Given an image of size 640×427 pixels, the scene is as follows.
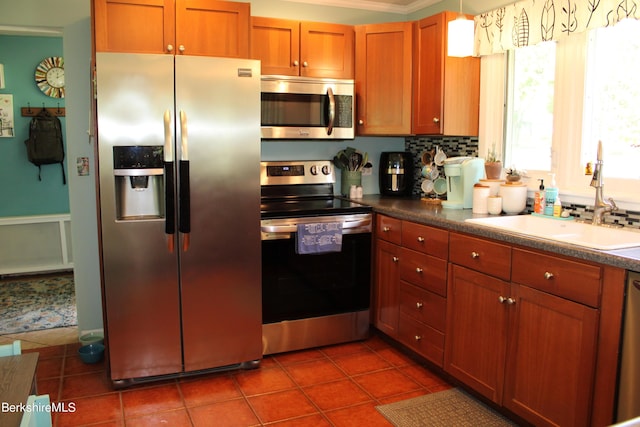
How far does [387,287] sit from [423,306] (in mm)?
384

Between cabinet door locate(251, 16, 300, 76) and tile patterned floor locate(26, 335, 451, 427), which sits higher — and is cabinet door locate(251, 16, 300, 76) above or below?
above

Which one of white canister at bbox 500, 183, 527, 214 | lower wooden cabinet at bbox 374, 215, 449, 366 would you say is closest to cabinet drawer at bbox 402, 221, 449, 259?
lower wooden cabinet at bbox 374, 215, 449, 366

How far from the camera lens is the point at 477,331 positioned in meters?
2.53

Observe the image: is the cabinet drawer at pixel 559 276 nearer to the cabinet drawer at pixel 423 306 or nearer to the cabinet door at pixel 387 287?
the cabinet drawer at pixel 423 306

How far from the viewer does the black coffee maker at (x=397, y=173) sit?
3865 millimetres

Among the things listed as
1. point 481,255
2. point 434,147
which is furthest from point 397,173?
point 481,255

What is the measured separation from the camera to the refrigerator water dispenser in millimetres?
2670

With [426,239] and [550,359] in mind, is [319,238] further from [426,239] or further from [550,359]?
[550,359]

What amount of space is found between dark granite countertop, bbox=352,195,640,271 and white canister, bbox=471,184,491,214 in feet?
0.20

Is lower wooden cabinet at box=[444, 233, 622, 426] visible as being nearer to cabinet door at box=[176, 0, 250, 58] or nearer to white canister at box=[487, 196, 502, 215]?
white canister at box=[487, 196, 502, 215]

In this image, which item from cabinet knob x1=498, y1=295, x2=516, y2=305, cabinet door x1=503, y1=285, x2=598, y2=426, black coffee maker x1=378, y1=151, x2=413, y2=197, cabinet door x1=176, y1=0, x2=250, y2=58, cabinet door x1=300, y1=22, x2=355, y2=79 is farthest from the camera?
black coffee maker x1=378, y1=151, x2=413, y2=197

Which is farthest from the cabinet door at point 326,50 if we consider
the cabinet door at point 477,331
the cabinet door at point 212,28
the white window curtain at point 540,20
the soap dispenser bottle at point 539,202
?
the cabinet door at point 477,331

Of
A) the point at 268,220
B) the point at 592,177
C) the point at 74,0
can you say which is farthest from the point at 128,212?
the point at 592,177

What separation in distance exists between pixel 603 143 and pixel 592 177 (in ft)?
0.72
